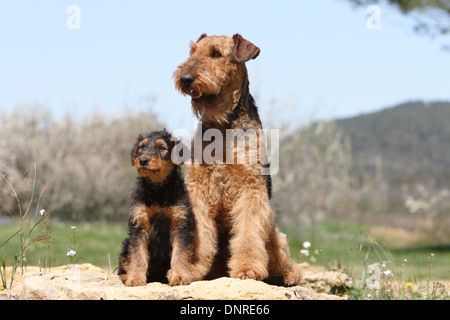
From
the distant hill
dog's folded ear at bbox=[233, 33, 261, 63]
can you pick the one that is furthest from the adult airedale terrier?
the distant hill

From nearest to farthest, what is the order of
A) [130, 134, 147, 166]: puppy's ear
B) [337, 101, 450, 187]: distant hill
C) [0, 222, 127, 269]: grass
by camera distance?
[130, 134, 147, 166]: puppy's ear
[0, 222, 127, 269]: grass
[337, 101, 450, 187]: distant hill

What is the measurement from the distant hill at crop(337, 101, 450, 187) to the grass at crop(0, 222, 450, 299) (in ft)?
52.6

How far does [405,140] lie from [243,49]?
41953mm

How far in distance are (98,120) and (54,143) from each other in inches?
83.6

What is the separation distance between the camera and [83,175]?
2173cm

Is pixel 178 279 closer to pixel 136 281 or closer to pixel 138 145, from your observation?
pixel 136 281

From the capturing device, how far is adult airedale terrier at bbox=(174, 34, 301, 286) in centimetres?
493

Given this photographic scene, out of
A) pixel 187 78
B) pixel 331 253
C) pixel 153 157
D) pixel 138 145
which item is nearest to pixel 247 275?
pixel 153 157

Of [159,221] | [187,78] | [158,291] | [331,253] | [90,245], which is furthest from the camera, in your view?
[90,245]

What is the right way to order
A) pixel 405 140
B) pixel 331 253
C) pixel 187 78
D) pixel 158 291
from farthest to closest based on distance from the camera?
1. pixel 405 140
2. pixel 331 253
3. pixel 187 78
4. pixel 158 291

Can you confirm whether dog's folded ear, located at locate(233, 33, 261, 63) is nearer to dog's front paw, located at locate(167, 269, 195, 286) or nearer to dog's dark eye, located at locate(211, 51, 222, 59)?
dog's dark eye, located at locate(211, 51, 222, 59)

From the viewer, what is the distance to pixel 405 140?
44.2m

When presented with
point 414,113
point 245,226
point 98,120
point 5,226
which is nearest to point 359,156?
point 414,113
